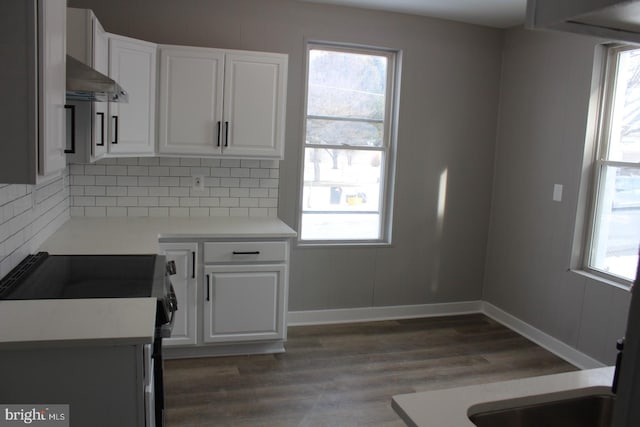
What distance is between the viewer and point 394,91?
14.3 ft

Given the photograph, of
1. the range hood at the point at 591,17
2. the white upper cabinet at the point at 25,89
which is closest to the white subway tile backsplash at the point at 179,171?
the white upper cabinet at the point at 25,89

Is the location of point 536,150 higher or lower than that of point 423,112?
lower

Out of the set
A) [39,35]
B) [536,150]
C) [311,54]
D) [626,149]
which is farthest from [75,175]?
[626,149]

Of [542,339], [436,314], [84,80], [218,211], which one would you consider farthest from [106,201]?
[542,339]

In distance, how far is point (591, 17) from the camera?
649mm

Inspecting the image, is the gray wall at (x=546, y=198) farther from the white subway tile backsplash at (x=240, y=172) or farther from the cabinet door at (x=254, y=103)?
the white subway tile backsplash at (x=240, y=172)

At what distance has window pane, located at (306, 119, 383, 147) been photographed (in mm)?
4227

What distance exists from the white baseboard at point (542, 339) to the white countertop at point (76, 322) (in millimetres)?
3103

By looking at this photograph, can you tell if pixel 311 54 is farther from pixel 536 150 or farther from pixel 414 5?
pixel 536 150

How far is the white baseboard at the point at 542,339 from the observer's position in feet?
12.1

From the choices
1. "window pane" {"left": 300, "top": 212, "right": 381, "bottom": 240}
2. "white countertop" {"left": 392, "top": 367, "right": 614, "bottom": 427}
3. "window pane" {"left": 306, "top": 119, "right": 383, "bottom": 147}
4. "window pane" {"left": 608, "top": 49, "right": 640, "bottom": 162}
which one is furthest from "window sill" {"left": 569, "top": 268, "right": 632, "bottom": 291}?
"white countertop" {"left": 392, "top": 367, "right": 614, "bottom": 427}

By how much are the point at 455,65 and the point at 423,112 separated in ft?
1.65

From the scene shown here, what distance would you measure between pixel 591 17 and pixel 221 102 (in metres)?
3.15

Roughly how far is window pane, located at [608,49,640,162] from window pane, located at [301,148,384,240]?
5.73 ft
